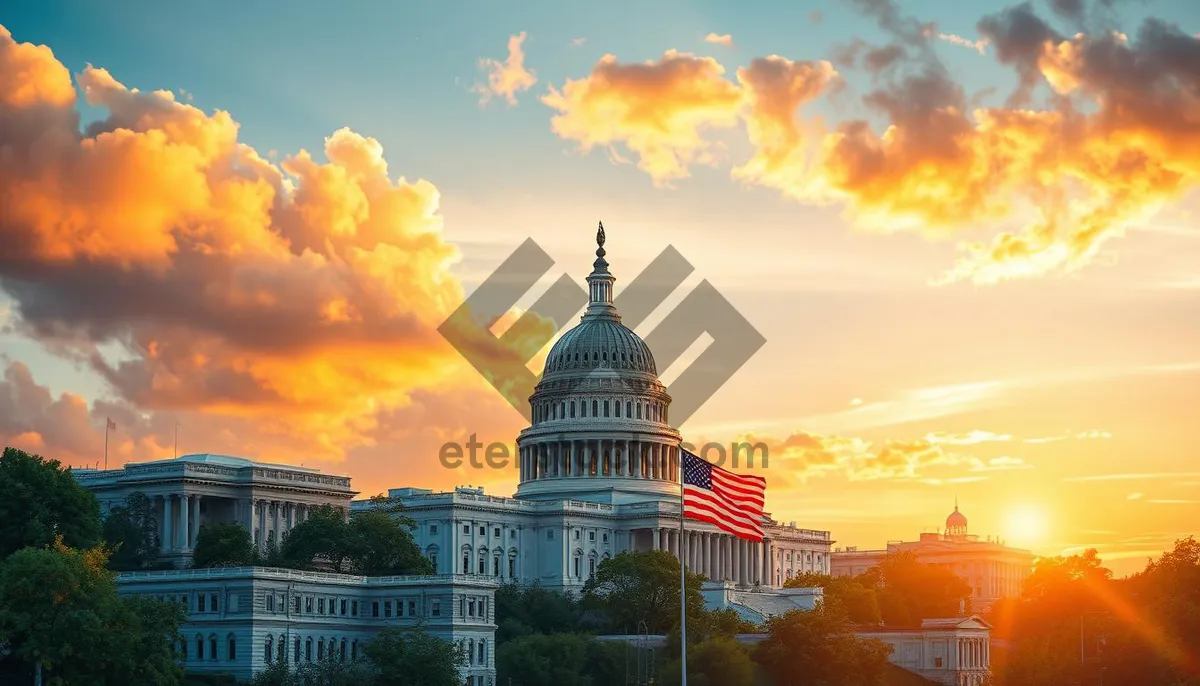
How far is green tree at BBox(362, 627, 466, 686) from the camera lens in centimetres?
14675

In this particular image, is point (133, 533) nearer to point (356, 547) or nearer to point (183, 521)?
point (183, 521)

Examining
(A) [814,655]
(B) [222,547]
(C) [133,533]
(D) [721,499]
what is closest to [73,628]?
(B) [222,547]

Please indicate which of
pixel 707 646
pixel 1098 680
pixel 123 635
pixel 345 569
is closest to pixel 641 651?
pixel 707 646

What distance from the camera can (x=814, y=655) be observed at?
165m

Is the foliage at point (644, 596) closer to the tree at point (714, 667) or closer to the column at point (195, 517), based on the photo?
the tree at point (714, 667)

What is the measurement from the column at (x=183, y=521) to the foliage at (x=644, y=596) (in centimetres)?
3739

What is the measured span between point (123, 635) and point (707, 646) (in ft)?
157

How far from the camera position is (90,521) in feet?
521

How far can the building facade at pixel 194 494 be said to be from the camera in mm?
192125

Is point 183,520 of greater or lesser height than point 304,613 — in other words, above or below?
above

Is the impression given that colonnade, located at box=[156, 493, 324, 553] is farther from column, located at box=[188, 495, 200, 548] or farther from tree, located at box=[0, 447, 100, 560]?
tree, located at box=[0, 447, 100, 560]

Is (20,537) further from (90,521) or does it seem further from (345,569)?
(345,569)

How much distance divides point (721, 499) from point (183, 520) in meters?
86.1

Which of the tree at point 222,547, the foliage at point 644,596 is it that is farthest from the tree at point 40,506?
the foliage at point 644,596
